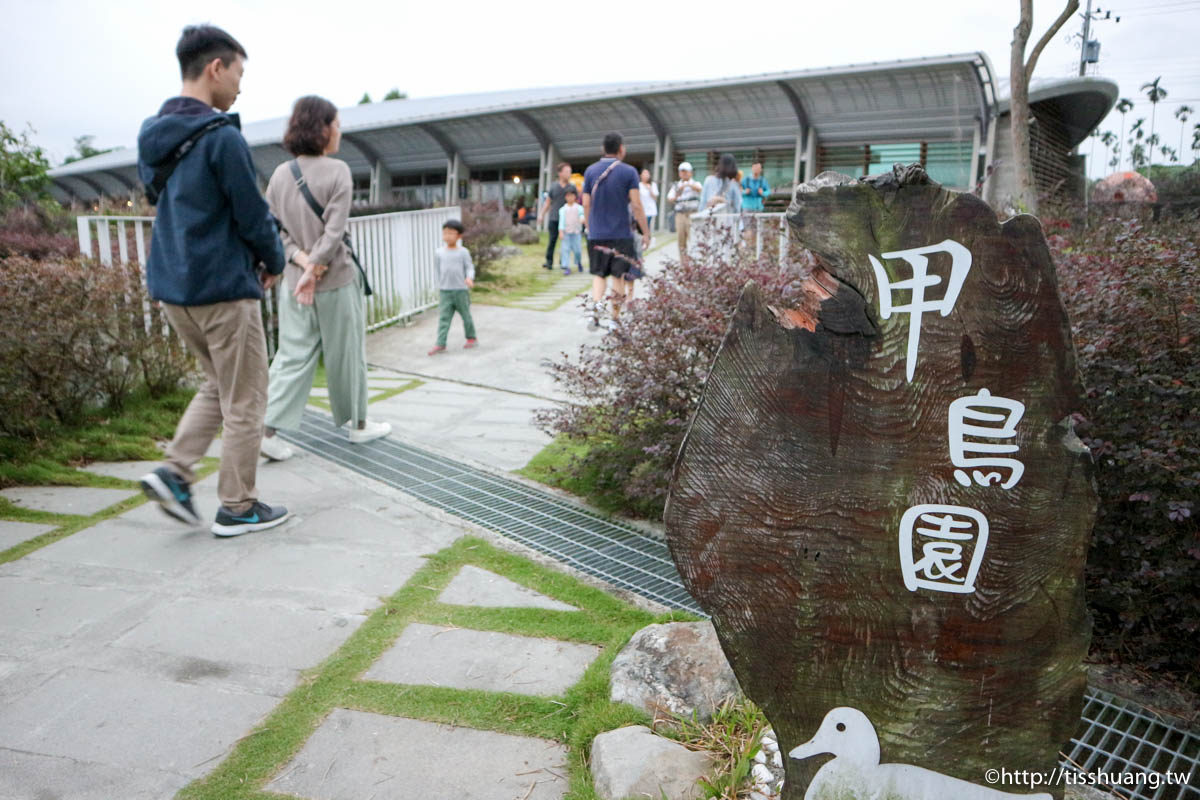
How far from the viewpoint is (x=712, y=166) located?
21.4m

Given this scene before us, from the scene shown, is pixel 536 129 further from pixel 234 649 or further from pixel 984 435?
pixel 984 435

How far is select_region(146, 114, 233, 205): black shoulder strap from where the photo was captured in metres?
3.33

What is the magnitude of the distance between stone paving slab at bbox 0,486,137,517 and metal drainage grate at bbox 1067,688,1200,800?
13.2 ft

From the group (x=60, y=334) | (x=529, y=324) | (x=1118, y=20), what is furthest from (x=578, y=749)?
(x=1118, y=20)

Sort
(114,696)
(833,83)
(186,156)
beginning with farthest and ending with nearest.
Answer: (833,83), (186,156), (114,696)

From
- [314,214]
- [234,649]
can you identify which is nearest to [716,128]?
[314,214]

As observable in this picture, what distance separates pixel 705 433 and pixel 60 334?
13.8 ft

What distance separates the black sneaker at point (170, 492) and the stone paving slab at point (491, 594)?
4.17 ft

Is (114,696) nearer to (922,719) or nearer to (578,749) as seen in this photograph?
(578,749)

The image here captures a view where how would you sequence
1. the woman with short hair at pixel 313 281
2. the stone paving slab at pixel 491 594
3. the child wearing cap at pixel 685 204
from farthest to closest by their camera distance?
the child wearing cap at pixel 685 204 → the woman with short hair at pixel 313 281 → the stone paving slab at pixel 491 594

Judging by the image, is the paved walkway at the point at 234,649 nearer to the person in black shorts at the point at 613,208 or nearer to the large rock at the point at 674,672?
the large rock at the point at 674,672

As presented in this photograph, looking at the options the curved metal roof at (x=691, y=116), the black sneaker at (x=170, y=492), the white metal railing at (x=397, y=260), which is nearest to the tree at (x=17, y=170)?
the white metal railing at (x=397, y=260)

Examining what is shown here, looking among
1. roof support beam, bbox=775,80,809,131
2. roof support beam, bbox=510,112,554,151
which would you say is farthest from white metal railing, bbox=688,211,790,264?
roof support beam, bbox=510,112,554,151

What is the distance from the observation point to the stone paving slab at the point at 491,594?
3.14m
